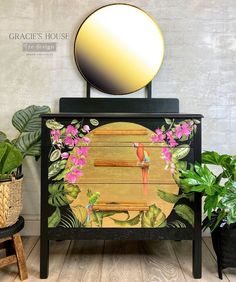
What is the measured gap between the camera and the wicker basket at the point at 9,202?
4.85ft

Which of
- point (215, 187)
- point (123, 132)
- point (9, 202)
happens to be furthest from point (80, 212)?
point (215, 187)

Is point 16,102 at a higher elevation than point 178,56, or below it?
below

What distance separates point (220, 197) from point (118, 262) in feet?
2.26

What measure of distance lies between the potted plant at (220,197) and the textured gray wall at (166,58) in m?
0.61

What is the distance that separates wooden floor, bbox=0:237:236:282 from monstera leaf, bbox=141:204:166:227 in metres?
0.27

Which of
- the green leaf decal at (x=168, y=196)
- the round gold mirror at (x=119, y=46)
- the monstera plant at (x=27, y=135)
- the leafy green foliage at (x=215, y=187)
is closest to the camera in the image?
the leafy green foliage at (x=215, y=187)

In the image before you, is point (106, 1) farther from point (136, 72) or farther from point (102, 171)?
point (102, 171)

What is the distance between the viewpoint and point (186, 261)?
173 centimetres

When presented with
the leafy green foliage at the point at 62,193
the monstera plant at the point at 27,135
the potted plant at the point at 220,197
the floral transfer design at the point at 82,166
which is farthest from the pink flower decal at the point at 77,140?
the potted plant at the point at 220,197

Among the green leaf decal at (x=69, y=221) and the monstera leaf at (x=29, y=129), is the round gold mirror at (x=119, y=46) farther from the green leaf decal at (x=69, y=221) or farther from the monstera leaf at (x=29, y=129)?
the green leaf decal at (x=69, y=221)

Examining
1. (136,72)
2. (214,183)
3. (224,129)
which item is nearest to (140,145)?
(214,183)

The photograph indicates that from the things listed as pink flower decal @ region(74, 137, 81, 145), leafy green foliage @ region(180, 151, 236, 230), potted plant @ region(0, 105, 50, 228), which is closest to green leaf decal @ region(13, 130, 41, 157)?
potted plant @ region(0, 105, 50, 228)

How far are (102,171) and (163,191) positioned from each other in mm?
325

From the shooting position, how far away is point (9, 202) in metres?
1.50
